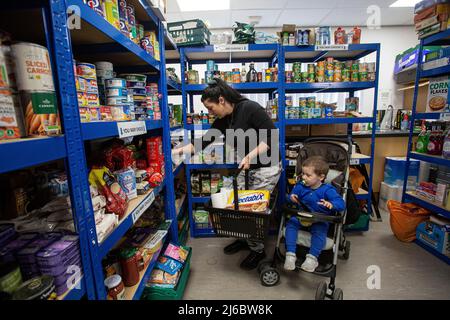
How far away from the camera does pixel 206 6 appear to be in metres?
3.91

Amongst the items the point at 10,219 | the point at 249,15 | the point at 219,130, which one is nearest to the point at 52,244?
the point at 10,219

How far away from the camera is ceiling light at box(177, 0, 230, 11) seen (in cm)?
376

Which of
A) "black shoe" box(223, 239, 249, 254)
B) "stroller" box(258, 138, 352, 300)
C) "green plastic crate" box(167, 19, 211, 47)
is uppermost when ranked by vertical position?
"green plastic crate" box(167, 19, 211, 47)

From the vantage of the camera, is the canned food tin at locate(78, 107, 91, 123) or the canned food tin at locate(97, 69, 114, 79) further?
the canned food tin at locate(97, 69, 114, 79)

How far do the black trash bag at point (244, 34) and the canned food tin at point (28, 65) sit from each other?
2.25m

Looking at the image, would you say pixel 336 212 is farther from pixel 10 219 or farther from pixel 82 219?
pixel 10 219

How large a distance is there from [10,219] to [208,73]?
2113 millimetres

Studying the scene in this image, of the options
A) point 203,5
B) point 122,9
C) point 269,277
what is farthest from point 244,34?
point 269,277

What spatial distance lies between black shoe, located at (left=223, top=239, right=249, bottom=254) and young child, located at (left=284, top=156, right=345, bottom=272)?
28.3 inches

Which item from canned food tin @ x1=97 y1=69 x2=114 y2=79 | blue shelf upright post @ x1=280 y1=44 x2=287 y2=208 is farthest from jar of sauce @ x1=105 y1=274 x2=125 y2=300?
blue shelf upright post @ x1=280 y1=44 x2=287 y2=208

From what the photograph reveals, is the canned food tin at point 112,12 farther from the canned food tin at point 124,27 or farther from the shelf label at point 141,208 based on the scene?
the shelf label at point 141,208

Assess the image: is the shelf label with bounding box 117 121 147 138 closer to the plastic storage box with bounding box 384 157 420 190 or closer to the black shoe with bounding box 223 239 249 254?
the black shoe with bounding box 223 239 249 254

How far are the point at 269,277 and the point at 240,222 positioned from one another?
63 centimetres

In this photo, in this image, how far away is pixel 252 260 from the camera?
2.21 metres
